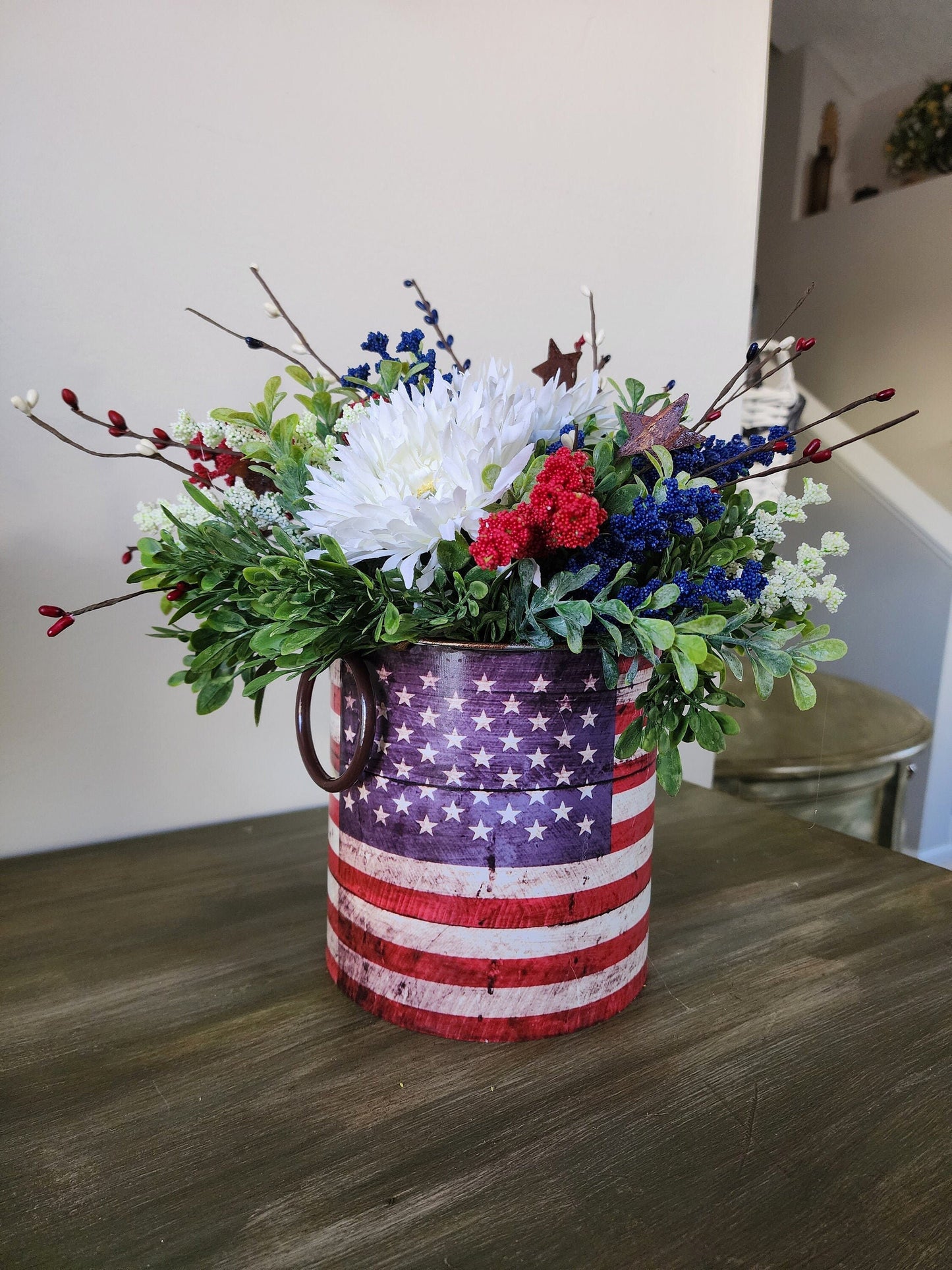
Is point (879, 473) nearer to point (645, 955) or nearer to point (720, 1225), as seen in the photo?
point (645, 955)

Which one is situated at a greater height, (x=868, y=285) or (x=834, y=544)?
(x=868, y=285)

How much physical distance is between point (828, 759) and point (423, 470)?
3.74ft

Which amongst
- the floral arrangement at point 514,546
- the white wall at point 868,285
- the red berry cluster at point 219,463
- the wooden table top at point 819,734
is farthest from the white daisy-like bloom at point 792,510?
the white wall at point 868,285

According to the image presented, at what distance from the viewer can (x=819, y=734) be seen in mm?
1421

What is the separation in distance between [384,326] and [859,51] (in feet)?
9.38

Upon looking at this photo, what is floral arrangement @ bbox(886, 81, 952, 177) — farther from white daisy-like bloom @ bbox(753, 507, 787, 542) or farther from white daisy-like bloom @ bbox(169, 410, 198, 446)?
white daisy-like bloom @ bbox(169, 410, 198, 446)

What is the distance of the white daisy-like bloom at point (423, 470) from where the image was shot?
46 centimetres

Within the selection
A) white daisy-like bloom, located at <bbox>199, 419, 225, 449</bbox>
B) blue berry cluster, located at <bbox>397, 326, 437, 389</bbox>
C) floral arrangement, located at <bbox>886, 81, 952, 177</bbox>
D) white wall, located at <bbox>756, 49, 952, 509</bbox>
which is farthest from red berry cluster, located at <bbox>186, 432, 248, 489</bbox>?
floral arrangement, located at <bbox>886, 81, 952, 177</bbox>

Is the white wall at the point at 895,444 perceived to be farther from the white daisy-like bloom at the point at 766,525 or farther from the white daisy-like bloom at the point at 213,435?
the white daisy-like bloom at the point at 213,435

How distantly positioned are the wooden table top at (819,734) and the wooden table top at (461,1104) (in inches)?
27.3

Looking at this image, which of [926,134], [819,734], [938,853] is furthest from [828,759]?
[926,134]

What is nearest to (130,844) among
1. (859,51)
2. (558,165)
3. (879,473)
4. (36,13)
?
(36,13)

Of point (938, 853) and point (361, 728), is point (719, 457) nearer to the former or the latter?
point (361, 728)

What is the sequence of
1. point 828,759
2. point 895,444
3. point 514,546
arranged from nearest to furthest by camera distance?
point 514,546 → point 828,759 → point 895,444
